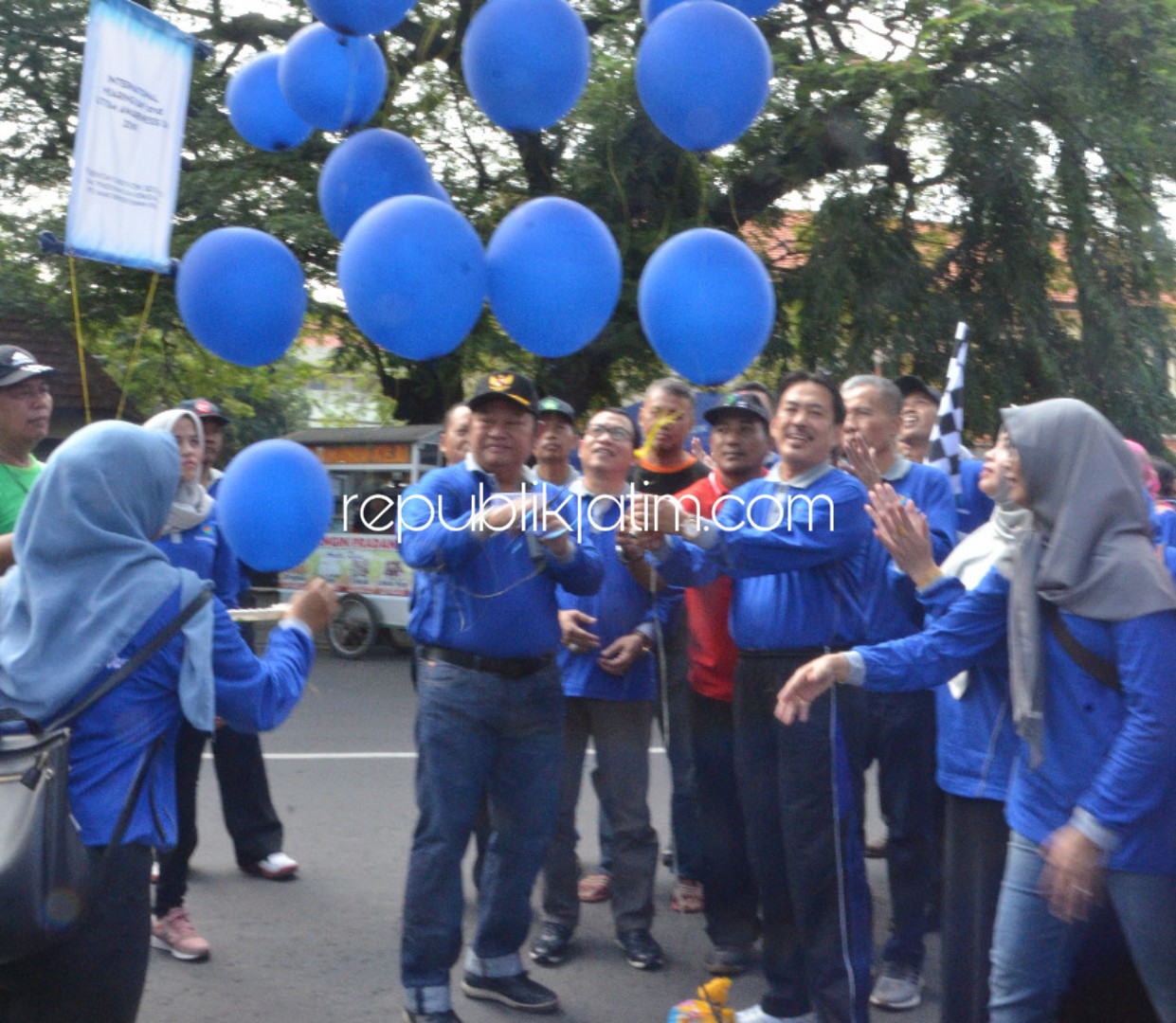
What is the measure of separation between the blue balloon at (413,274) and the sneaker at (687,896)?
2.45m

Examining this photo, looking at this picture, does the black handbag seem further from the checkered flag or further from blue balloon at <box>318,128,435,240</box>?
the checkered flag

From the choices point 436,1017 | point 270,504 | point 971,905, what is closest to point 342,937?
point 436,1017

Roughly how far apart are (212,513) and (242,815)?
1.51 m

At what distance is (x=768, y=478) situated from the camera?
4215 millimetres

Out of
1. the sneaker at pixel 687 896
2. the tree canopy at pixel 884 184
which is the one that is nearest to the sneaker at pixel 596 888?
the sneaker at pixel 687 896

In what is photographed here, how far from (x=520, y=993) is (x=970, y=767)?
177cm

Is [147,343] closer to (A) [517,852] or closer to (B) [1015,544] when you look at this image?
(A) [517,852]

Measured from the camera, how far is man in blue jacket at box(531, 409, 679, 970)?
477 centimetres

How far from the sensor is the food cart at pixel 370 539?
14.8 meters

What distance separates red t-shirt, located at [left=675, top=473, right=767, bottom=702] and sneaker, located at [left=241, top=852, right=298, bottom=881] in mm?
1981

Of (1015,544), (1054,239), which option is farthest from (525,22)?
(1054,239)

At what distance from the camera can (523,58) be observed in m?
4.51

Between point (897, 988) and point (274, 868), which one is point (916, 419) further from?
point (274, 868)

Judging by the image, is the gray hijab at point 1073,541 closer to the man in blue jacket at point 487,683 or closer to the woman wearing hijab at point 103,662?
the man in blue jacket at point 487,683
